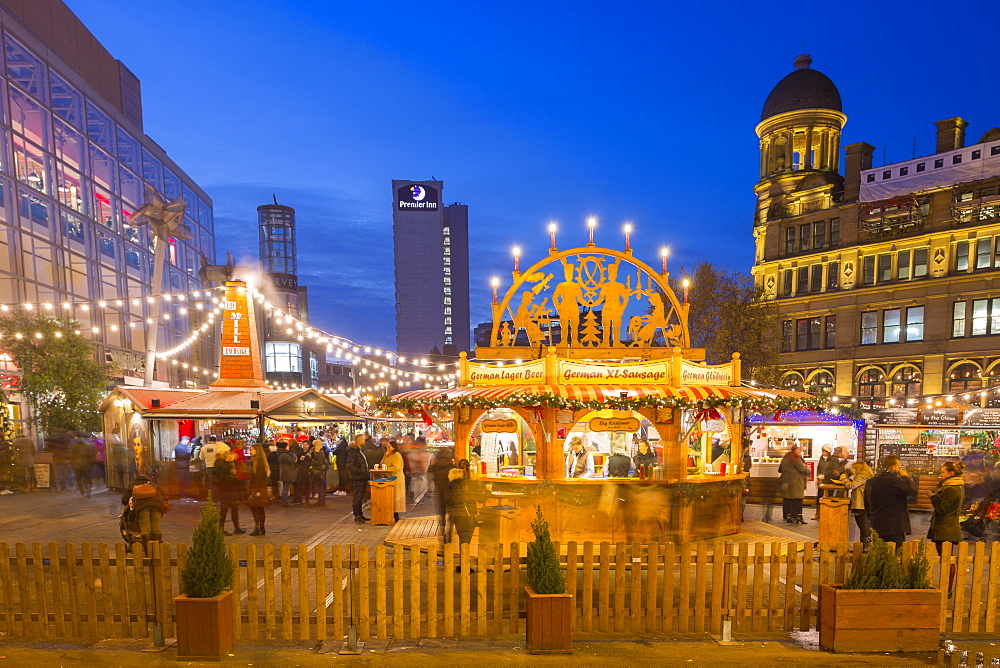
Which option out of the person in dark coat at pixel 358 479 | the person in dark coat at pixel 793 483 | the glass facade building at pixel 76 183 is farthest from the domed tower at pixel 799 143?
the glass facade building at pixel 76 183

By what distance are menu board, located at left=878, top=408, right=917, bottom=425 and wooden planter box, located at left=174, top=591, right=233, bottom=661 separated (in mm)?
17690

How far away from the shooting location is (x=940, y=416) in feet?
53.1

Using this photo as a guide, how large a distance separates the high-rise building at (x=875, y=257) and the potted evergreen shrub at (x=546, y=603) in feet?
85.8

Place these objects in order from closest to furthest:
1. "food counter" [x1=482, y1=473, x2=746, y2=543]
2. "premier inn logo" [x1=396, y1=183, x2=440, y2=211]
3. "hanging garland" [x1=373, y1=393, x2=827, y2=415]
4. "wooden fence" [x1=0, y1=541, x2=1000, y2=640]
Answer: "wooden fence" [x1=0, y1=541, x2=1000, y2=640], "hanging garland" [x1=373, y1=393, x2=827, y2=415], "food counter" [x1=482, y1=473, x2=746, y2=543], "premier inn logo" [x1=396, y1=183, x2=440, y2=211]

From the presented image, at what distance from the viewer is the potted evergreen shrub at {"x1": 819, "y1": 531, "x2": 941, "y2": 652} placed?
5891mm

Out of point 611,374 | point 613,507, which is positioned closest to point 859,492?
point 613,507

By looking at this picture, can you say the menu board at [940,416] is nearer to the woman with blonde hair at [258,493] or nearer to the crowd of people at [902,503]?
the crowd of people at [902,503]

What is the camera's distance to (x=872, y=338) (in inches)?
1314

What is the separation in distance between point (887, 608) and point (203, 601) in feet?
22.4

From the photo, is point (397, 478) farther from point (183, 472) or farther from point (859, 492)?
point (859, 492)

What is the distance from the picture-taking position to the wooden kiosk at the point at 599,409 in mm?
10852

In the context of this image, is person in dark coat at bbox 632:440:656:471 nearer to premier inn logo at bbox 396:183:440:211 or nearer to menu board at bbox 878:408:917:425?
menu board at bbox 878:408:917:425

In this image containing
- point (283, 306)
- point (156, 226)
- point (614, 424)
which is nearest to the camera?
point (614, 424)

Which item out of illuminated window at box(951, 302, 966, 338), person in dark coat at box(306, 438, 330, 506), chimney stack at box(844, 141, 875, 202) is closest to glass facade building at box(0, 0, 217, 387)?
person in dark coat at box(306, 438, 330, 506)
